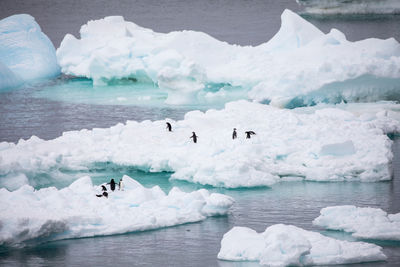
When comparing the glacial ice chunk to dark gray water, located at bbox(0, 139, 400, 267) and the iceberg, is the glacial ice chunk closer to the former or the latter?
dark gray water, located at bbox(0, 139, 400, 267)

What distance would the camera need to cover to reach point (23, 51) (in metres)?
29.9

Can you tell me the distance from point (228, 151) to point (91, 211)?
13.7 ft

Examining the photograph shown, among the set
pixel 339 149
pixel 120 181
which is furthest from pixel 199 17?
pixel 120 181

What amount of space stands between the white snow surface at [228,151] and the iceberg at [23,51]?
1101 centimetres

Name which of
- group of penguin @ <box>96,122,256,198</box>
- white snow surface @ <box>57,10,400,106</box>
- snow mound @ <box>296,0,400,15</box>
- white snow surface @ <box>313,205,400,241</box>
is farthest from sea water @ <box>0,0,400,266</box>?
group of penguin @ <box>96,122,256,198</box>

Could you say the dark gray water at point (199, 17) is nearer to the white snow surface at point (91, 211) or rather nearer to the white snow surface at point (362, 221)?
the white snow surface at point (91, 211)

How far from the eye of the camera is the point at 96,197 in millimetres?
14445

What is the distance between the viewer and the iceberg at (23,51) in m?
29.6

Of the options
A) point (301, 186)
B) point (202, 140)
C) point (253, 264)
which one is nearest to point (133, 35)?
point (202, 140)

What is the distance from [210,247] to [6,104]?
15.0m

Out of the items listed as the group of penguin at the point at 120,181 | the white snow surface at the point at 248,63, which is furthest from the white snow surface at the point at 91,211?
the white snow surface at the point at 248,63

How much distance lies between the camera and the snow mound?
152ft

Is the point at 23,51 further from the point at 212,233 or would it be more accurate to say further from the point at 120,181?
the point at 212,233

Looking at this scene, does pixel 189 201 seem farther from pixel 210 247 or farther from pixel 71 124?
pixel 71 124
